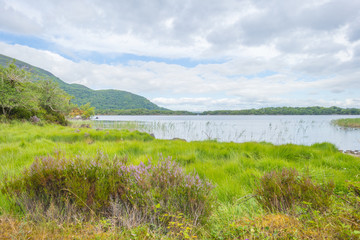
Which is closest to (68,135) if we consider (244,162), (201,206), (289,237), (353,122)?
(244,162)

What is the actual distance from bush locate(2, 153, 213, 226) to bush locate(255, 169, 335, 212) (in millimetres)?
834

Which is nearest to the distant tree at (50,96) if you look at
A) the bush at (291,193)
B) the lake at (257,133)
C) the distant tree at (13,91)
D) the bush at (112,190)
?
the distant tree at (13,91)

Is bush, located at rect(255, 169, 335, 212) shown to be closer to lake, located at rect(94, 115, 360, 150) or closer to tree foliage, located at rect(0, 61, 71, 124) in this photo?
lake, located at rect(94, 115, 360, 150)

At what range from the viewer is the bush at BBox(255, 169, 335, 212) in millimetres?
2279

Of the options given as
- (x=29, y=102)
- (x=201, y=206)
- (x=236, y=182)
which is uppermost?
(x=29, y=102)

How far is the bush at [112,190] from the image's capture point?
2255 millimetres

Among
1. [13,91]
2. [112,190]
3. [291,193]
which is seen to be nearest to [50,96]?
[13,91]

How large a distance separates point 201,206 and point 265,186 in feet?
3.27

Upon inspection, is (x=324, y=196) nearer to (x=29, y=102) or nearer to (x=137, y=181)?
(x=137, y=181)

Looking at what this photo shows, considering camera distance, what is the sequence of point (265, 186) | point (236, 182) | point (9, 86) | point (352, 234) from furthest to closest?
point (9, 86) → point (236, 182) → point (265, 186) → point (352, 234)

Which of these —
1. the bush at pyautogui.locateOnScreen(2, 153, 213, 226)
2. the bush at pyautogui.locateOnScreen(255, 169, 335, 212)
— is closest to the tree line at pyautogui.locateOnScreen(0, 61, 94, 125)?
the bush at pyautogui.locateOnScreen(2, 153, 213, 226)

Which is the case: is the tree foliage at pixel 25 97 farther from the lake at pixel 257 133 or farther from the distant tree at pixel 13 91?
the lake at pixel 257 133

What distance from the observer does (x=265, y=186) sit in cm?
261

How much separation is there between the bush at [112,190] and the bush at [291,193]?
0.83m
